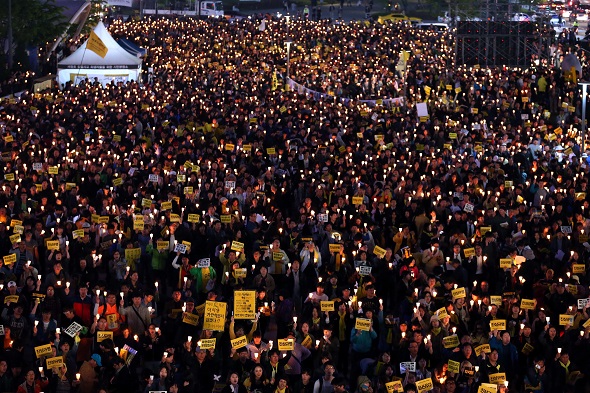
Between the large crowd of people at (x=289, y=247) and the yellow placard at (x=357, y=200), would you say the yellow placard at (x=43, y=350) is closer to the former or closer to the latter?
the large crowd of people at (x=289, y=247)

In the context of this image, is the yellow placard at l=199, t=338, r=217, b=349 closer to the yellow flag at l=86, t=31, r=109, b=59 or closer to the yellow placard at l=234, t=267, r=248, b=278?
the yellow placard at l=234, t=267, r=248, b=278

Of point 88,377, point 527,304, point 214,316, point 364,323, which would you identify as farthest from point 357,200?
point 88,377

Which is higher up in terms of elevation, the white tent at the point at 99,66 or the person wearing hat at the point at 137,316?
the white tent at the point at 99,66

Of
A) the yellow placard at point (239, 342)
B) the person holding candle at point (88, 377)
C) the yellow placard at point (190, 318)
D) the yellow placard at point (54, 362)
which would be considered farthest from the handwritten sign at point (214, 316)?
the yellow placard at point (54, 362)

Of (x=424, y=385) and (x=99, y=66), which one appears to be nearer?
(x=424, y=385)

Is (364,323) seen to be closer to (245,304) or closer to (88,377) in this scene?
(245,304)

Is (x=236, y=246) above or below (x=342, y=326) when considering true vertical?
above
